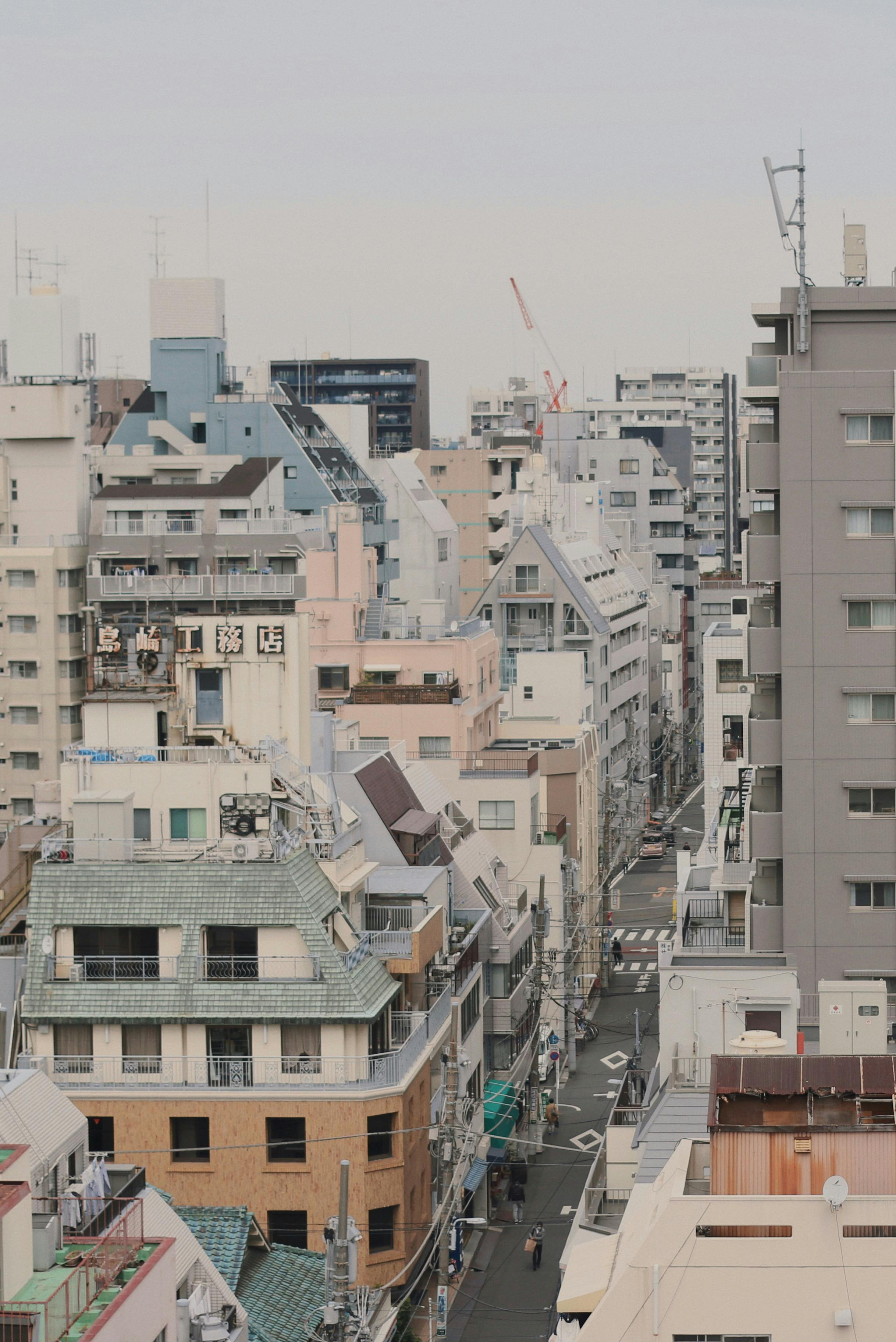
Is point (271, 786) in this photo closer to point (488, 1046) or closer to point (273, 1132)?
point (273, 1132)

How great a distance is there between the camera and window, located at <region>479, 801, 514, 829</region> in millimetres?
73500

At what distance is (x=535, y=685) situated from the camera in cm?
9831

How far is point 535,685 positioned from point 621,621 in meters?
20.1

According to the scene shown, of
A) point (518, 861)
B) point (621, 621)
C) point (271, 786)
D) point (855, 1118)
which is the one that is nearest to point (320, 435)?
point (621, 621)

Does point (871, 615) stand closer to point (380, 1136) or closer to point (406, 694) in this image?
point (380, 1136)

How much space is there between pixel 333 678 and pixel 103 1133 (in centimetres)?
4006

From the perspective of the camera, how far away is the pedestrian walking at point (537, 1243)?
5109 centimetres

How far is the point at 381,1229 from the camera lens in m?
44.6

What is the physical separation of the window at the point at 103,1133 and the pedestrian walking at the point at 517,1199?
14202mm

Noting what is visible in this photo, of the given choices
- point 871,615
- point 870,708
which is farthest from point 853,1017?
point 871,615

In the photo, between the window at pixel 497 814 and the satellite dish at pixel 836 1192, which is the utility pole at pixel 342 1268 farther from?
the window at pixel 497 814

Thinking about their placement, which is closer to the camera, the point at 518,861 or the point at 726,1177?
the point at 726,1177

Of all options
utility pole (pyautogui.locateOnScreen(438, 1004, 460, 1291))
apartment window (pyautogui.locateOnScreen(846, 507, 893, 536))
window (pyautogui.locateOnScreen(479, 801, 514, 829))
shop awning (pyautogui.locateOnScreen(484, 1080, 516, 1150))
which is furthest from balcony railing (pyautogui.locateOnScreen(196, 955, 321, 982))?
window (pyautogui.locateOnScreen(479, 801, 514, 829))

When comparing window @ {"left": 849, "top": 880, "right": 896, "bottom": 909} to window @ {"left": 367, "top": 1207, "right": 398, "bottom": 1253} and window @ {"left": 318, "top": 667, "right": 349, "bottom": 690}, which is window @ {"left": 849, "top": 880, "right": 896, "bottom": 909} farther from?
window @ {"left": 318, "top": 667, "right": 349, "bottom": 690}
